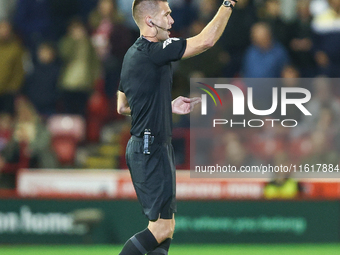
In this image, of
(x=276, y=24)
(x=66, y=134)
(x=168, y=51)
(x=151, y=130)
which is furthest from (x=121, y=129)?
(x=168, y=51)

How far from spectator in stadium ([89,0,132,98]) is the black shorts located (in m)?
5.60

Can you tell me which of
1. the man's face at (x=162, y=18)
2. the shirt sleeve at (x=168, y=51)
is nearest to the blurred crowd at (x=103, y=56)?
the man's face at (x=162, y=18)

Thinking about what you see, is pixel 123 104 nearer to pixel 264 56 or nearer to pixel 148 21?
pixel 148 21

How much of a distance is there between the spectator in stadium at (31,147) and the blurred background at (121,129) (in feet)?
0.05

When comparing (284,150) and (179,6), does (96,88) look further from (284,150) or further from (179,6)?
(284,150)

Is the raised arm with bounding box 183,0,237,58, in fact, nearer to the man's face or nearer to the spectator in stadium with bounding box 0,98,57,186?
the man's face

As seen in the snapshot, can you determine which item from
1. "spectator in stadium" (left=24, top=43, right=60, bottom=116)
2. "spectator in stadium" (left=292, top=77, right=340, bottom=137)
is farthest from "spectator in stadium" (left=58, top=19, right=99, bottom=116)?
"spectator in stadium" (left=292, top=77, right=340, bottom=137)

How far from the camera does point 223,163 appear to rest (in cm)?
886

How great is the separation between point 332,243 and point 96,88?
4.58 m

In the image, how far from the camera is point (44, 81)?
1009 centimetres

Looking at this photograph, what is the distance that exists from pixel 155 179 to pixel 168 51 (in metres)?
0.99

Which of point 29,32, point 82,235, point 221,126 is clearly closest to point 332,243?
point 221,126

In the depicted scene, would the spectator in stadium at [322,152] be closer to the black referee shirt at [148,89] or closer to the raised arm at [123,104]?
the raised arm at [123,104]

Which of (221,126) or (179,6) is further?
(179,6)
